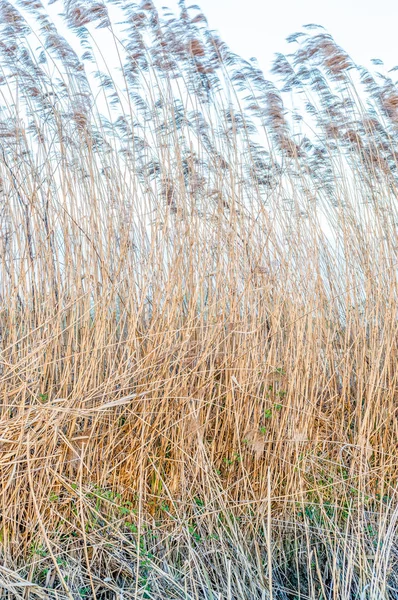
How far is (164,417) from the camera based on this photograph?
2012 millimetres

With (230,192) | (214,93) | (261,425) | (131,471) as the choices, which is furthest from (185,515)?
(214,93)

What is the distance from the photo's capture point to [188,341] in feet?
6.47

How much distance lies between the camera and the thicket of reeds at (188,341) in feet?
5.78

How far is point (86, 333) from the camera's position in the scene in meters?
1.97

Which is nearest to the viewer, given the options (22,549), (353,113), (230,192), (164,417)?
(22,549)

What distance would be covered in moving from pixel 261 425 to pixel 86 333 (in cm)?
61

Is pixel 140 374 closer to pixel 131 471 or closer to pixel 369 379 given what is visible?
pixel 131 471

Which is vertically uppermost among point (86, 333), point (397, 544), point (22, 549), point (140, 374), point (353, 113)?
point (353, 113)

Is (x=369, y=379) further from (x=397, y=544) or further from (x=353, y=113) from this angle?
(x=353, y=113)

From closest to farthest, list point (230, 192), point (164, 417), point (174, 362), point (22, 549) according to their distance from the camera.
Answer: point (22, 549) → point (174, 362) → point (164, 417) → point (230, 192)

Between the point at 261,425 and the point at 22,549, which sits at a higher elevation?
the point at 261,425

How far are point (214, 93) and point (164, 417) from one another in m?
1.13

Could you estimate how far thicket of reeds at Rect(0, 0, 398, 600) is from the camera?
176 centimetres

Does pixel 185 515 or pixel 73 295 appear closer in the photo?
pixel 185 515
